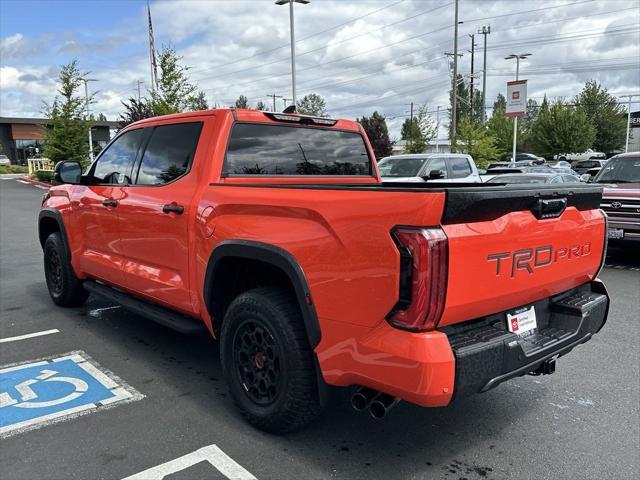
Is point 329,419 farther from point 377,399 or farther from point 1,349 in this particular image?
point 1,349

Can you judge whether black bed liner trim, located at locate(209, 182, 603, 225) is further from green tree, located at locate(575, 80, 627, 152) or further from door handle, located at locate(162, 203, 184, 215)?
green tree, located at locate(575, 80, 627, 152)

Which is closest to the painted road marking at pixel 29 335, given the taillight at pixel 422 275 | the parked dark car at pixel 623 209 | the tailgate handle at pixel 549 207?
the taillight at pixel 422 275

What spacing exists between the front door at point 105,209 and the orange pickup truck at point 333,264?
1.4 inches

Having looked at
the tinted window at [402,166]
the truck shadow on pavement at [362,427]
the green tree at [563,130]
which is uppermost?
the green tree at [563,130]

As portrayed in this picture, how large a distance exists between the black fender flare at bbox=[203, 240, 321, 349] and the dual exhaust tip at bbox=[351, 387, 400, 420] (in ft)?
1.12

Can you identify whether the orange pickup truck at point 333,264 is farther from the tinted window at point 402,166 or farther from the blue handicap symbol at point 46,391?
the tinted window at point 402,166

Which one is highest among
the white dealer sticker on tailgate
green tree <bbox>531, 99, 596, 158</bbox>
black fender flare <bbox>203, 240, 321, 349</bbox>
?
green tree <bbox>531, 99, 596, 158</bbox>

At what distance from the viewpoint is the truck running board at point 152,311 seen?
3.77 meters

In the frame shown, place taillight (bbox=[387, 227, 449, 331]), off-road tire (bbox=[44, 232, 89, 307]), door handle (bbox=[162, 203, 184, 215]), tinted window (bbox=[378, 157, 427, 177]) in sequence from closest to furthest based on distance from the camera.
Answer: taillight (bbox=[387, 227, 449, 331])
door handle (bbox=[162, 203, 184, 215])
off-road tire (bbox=[44, 232, 89, 307])
tinted window (bbox=[378, 157, 427, 177])

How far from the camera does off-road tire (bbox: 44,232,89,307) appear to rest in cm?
566

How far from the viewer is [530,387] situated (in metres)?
4.01

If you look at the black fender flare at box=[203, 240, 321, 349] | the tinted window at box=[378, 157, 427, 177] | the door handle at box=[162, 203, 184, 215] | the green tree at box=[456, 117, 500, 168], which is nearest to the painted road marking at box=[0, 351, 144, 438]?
the black fender flare at box=[203, 240, 321, 349]

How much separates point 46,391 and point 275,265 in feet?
6.99

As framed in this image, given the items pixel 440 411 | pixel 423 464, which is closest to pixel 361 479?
pixel 423 464
